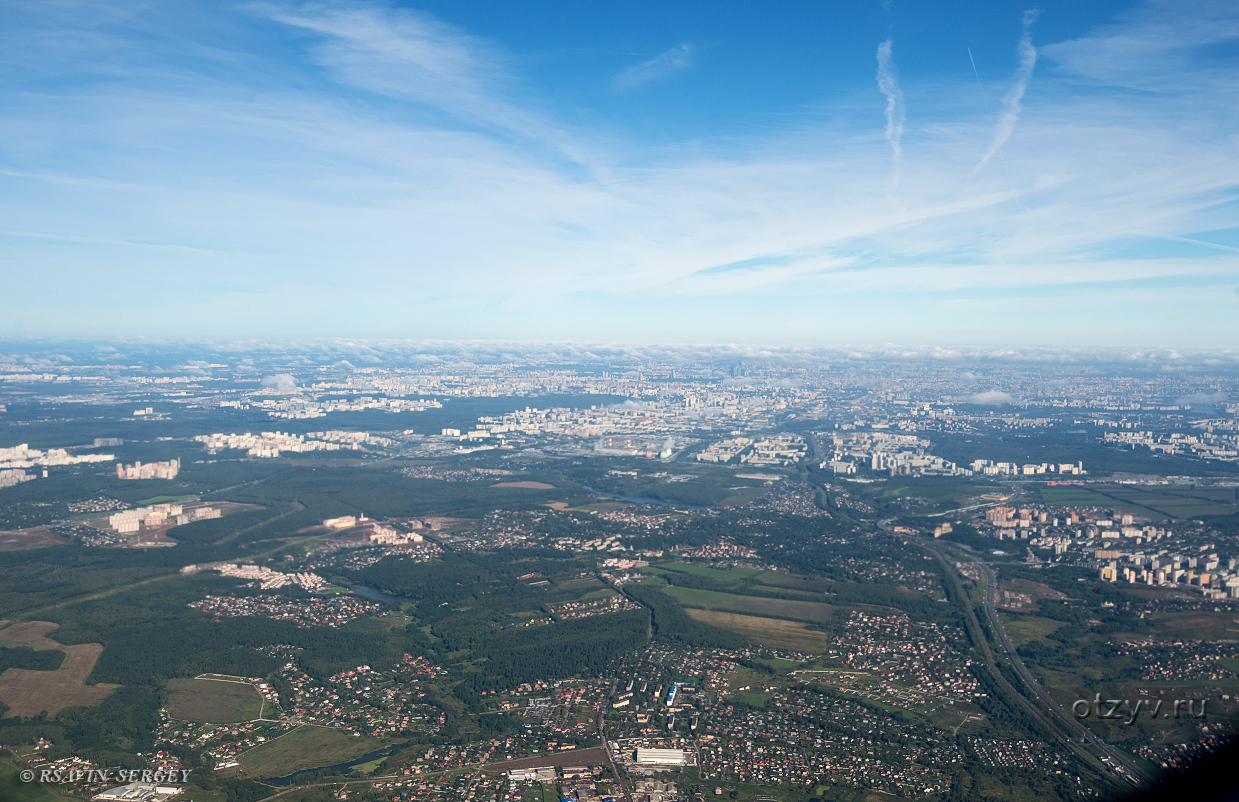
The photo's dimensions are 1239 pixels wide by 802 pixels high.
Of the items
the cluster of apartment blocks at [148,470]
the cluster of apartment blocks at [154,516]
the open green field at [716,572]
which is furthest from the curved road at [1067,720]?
the cluster of apartment blocks at [148,470]

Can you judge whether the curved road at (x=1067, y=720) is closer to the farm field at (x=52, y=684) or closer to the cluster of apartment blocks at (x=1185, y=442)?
the farm field at (x=52, y=684)

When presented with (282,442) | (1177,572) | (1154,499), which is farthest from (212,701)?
(1154,499)

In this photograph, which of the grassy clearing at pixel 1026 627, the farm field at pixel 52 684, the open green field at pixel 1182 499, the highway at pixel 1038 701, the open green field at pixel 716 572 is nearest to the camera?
the highway at pixel 1038 701

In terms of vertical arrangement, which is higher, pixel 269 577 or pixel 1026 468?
pixel 1026 468

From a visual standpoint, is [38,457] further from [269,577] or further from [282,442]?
[269,577]

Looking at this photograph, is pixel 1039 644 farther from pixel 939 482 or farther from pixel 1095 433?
pixel 1095 433

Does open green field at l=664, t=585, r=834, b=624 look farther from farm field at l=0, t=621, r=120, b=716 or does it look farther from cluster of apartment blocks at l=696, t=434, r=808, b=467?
cluster of apartment blocks at l=696, t=434, r=808, b=467

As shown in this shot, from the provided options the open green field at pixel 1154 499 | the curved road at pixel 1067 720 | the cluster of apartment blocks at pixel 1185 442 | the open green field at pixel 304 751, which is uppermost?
the cluster of apartment blocks at pixel 1185 442

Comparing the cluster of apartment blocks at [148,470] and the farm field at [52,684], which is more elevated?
the cluster of apartment blocks at [148,470]
